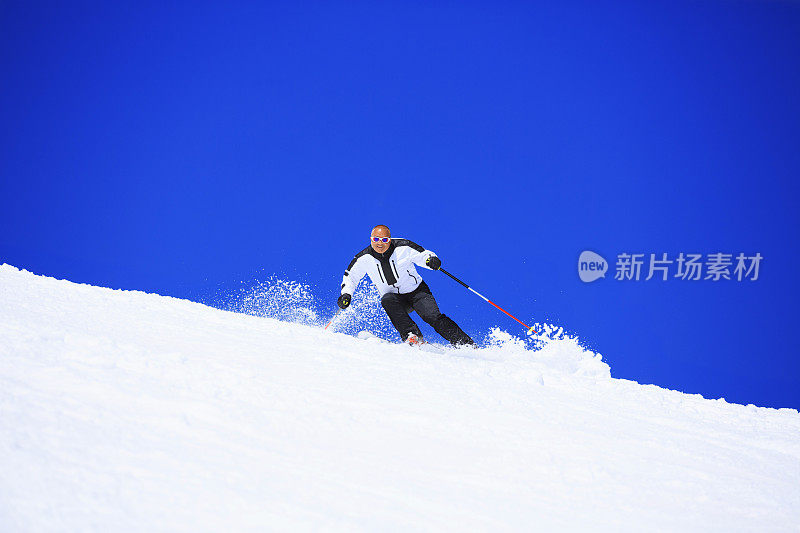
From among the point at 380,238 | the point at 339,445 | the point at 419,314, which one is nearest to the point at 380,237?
the point at 380,238

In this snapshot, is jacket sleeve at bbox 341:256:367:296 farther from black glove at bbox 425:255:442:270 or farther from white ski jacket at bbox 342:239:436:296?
black glove at bbox 425:255:442:270

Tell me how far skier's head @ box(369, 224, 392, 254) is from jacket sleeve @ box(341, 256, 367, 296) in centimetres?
29

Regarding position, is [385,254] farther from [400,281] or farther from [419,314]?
[419,314]

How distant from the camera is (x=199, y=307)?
4.94 m

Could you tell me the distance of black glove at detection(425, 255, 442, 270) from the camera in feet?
16.9

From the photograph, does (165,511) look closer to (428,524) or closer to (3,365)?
(428,524)

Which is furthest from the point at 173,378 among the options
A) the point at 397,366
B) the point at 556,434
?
the point at 556,434

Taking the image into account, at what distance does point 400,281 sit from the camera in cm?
529

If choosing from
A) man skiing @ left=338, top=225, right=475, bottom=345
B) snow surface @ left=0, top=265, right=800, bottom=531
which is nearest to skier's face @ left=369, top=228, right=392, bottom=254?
man skiing @ left=338, top=225, right=475, bottom=345

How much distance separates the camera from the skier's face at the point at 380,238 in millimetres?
5105

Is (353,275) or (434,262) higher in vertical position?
(434,262)

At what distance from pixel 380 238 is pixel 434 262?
20.6 inches

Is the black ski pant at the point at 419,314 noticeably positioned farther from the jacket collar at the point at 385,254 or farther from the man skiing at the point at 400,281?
the jacket collar at the point at 385,254

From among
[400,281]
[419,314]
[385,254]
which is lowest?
[419,314]
